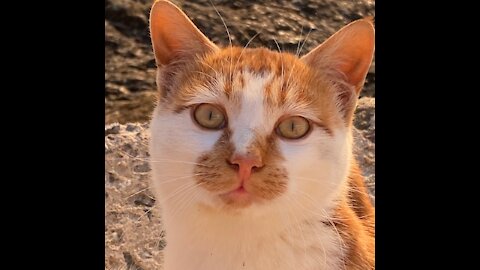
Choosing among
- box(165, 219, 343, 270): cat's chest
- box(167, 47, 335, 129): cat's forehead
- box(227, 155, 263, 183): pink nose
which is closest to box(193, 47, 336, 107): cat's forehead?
box(167, 47, 335, 129): cat's forehead

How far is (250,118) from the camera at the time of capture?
1.06 metres

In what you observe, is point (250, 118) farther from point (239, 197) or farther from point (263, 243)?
point (263, 243)

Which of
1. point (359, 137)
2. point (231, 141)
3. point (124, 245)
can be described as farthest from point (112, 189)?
point (359, 137)

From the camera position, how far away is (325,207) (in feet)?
3.79

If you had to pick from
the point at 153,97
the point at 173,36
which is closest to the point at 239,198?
the point at 173,36

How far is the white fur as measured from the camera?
1.07 meters

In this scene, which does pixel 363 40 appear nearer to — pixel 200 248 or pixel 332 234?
pixel 332 234

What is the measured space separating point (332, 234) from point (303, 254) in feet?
0.23

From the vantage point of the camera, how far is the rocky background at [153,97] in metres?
1.43

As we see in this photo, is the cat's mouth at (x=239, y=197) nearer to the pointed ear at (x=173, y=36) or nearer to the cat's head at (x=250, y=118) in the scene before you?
the cat's head at (x=250, y=118)

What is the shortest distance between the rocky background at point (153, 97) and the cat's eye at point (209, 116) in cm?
28

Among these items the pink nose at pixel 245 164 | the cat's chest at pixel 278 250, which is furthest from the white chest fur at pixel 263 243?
the pink nose at pixel 245 164

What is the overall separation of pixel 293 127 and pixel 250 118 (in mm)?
86

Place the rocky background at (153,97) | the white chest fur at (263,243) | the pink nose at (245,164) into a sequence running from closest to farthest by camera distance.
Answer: the pink nose at (245,164) → the white chest fur at (263,243) → the rocky background at (153,97)
